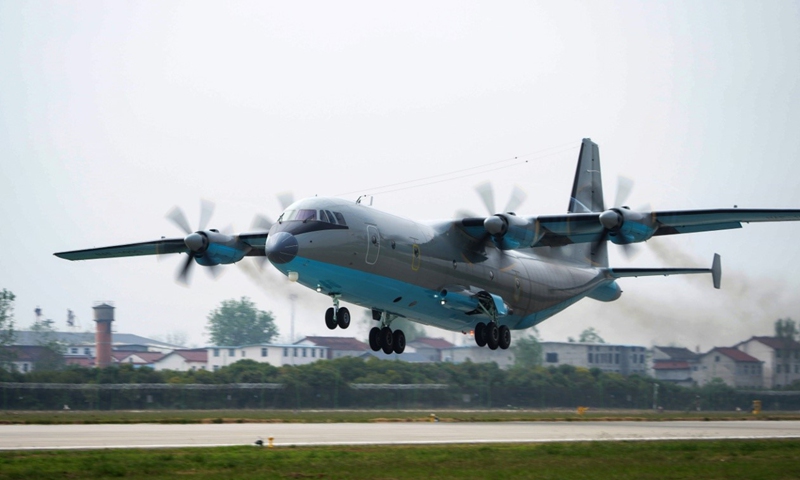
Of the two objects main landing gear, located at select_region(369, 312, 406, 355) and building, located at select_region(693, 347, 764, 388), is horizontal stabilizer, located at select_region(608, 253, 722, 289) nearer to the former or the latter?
main landing gear, located at select_region(369, 312, 406, 355)

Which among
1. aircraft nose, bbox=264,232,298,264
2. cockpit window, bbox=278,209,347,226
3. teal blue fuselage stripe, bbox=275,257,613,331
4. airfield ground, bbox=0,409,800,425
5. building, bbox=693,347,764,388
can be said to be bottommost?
airfield ground, bbox=0,409,800,425

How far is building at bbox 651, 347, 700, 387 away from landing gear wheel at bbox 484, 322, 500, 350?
75.9 feet

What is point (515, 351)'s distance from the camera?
58562 mm

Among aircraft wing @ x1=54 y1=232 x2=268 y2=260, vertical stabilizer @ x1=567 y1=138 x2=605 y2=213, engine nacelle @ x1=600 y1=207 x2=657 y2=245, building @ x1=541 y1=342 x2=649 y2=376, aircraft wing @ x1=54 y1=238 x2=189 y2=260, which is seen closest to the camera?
engine nacelle @ x1=600 y1=207 x2=657 y2=245

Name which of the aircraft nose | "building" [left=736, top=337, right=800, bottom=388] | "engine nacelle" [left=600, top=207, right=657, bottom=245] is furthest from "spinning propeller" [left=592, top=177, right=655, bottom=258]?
"building" [left=736, top=337, right=800, bottom=388]

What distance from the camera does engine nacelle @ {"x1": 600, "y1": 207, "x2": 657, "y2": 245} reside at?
30.1 m

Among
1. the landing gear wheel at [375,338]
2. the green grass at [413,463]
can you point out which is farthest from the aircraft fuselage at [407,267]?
the green grass at [413,463]

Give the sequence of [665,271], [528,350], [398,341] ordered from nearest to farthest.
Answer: [398,341] < [665,271] < [528,350]

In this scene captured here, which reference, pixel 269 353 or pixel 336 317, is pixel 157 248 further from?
pixel 269 353

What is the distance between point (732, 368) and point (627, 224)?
23.6 metres

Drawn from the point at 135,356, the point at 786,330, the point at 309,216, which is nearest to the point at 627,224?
the point at 309,216

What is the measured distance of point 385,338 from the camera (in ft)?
105

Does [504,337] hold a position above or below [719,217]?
below

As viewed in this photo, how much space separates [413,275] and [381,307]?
1.67m
